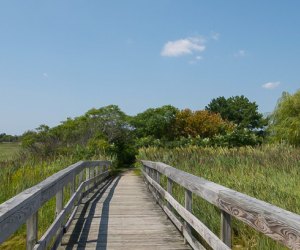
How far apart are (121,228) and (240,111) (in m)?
57.8

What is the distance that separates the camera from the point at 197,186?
13.5ft

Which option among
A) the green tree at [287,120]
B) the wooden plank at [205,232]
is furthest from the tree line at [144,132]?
the wooden plank at [205,232]

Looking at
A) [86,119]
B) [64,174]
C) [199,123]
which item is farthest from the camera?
[199,123]

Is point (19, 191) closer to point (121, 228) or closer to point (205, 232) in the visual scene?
point (121, 228)

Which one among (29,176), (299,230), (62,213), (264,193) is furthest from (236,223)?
(29,176)

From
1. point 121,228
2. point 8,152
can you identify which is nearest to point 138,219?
point 121,228

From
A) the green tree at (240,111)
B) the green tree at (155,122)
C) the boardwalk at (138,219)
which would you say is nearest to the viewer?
the boardwalk at (138,219)

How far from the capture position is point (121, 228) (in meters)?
6.06

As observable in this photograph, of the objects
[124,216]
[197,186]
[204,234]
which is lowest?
[124,216]

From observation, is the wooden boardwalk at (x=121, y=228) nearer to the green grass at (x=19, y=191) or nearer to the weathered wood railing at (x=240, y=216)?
the green grass at (x=19, y=191)

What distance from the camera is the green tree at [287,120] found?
1060 inches

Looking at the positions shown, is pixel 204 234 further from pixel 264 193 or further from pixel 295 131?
pixel 295 131

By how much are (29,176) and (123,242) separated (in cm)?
460

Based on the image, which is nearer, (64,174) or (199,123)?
(64,174)
